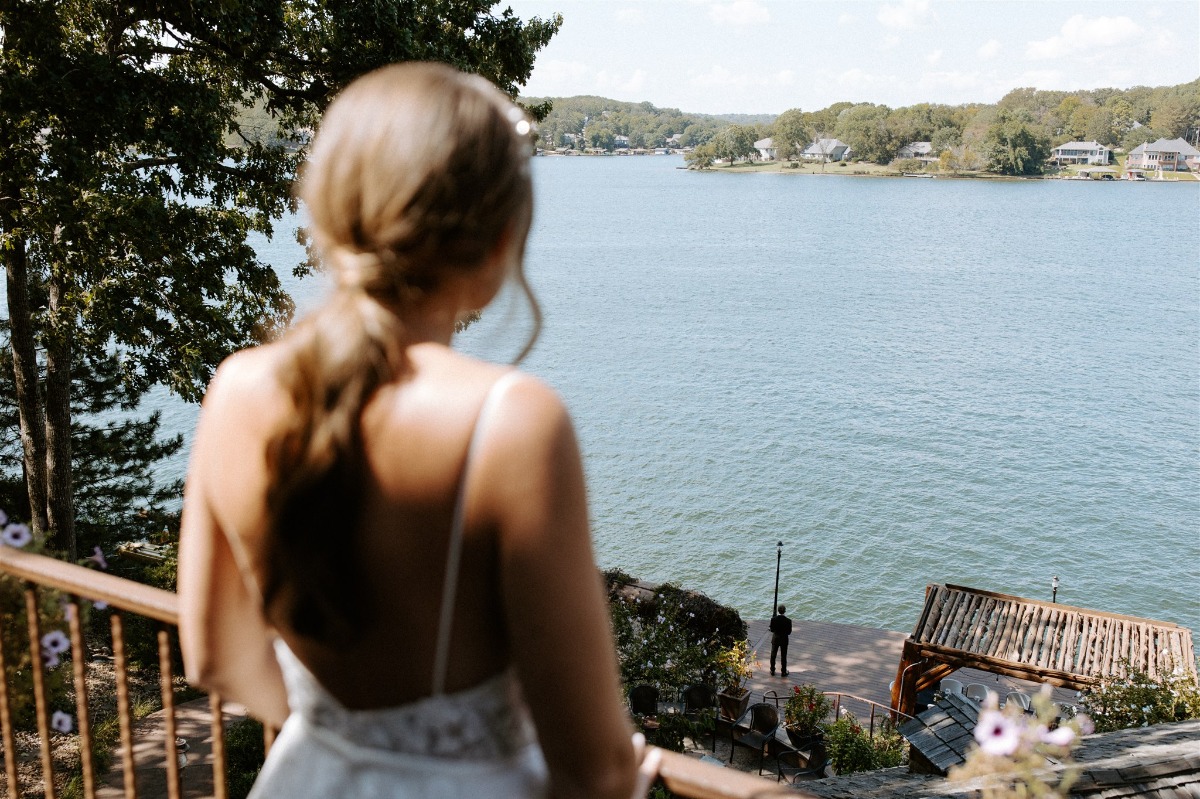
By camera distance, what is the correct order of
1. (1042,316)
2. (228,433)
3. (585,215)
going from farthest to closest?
(585,215) → (1042,316) → (228,433)

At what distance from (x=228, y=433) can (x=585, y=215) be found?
9060cm

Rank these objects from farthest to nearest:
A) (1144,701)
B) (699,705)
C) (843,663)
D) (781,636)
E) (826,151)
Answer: (826,151)
(843,663)
(781,636)
(699,705)
(1144,701)

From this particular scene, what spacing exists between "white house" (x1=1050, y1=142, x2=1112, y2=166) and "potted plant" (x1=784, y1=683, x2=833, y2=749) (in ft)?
474

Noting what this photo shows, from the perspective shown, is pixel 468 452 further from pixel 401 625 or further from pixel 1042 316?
pixel 1042 316

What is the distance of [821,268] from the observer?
63438 mm

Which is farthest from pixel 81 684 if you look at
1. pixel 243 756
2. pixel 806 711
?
pixel 806 711

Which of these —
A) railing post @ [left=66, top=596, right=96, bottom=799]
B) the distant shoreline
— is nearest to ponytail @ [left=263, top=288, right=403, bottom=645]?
railing post @ [left=66, top=596, right=96, bottom=799]

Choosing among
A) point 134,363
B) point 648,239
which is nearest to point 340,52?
point 134,363

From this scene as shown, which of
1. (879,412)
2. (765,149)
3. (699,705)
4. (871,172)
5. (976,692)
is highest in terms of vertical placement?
(765,149)

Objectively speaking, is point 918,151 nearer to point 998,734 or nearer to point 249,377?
point 998,734

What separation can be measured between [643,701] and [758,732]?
1606mm

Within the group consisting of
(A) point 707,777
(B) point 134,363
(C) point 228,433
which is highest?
(C) point 228,433

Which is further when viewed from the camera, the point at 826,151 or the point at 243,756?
the point at 826,151

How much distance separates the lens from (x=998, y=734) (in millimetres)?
1415
